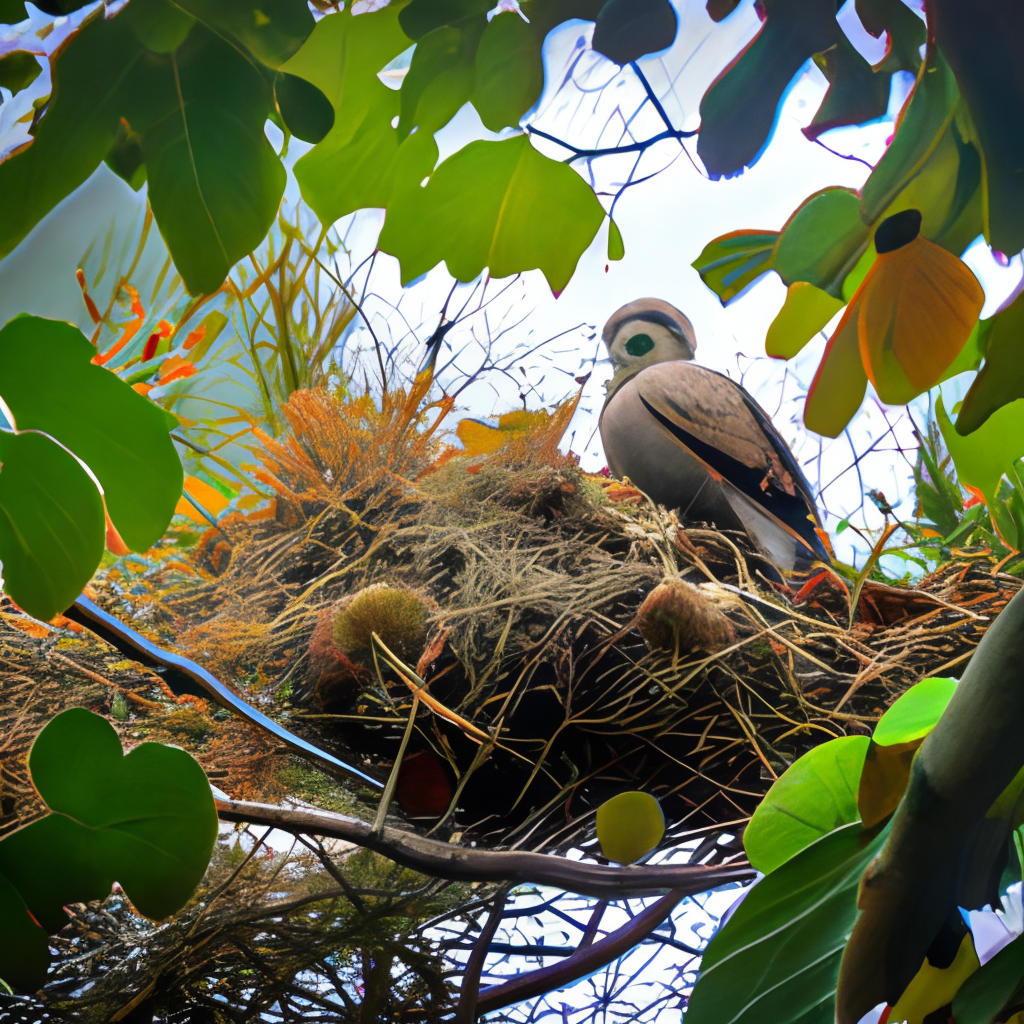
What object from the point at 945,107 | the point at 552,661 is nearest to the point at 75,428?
the point at 552,661

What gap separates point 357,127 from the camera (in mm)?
231

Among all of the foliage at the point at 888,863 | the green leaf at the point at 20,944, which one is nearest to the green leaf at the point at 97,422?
the green leaf at the point at 20,944

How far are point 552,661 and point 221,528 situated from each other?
124 millimetres

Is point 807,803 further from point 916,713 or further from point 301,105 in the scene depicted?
point 301,105

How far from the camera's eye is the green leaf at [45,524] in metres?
0.21

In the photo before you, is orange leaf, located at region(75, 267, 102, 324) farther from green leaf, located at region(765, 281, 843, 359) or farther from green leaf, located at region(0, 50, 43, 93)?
green leaf, located at region(765, 281, 843, 359)

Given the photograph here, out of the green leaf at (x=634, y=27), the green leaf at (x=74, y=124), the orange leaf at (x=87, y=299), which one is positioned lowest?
the green leaf at (x=634, y=27)

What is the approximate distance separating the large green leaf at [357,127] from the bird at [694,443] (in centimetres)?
9

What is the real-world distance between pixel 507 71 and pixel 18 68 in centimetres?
15

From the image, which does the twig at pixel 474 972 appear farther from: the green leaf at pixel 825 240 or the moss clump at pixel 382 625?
the green leaf at pixel 825 240

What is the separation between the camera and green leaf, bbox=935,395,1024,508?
10.2 inches

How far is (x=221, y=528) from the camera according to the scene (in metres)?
0.27

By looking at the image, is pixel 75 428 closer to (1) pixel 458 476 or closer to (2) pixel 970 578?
(1) pixel 458 476

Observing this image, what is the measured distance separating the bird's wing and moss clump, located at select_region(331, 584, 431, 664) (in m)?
0.12
